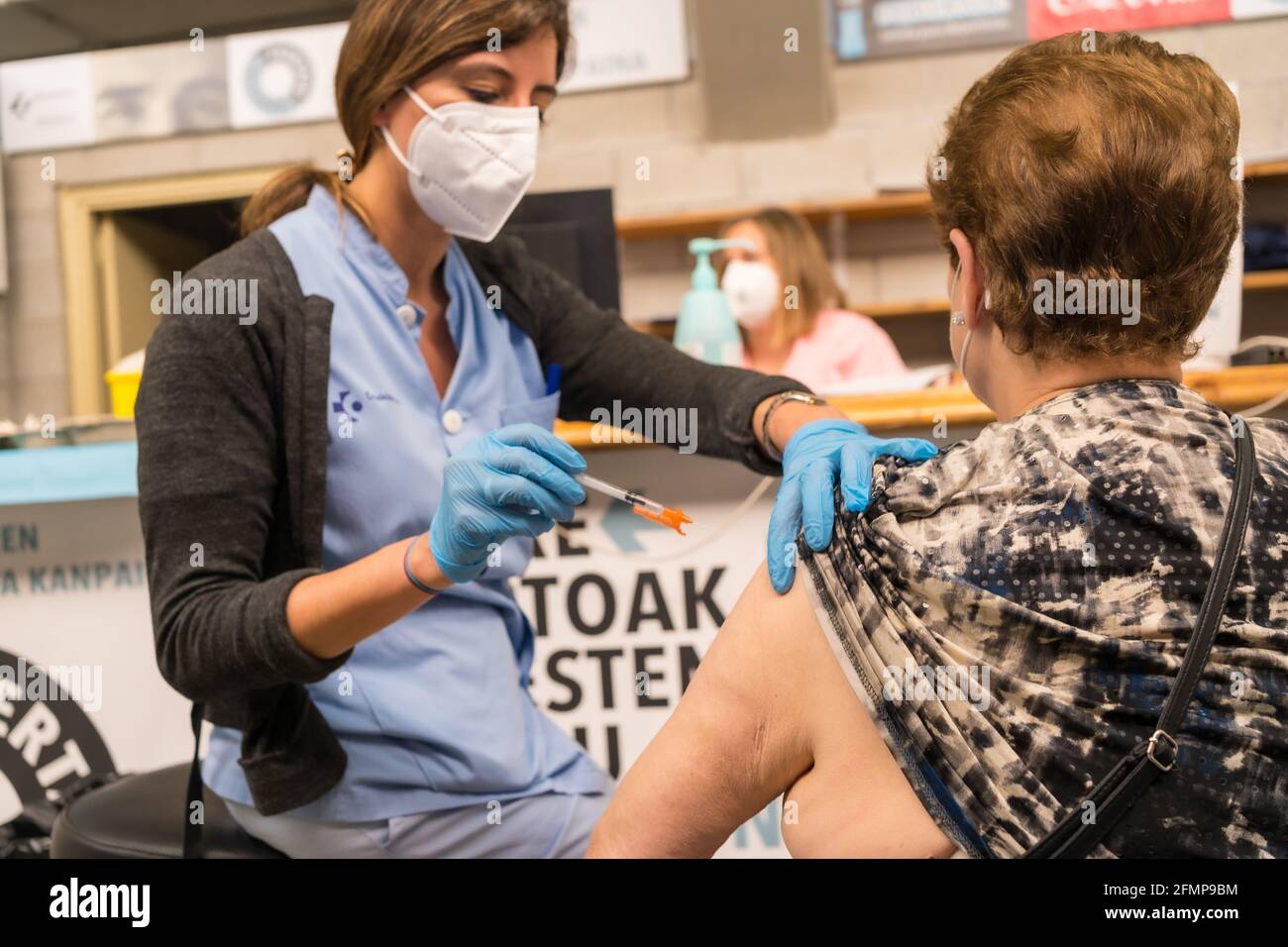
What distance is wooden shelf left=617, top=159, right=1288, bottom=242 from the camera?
4426 millimetres

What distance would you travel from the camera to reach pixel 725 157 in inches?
184

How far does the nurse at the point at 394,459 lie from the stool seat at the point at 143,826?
0.10 ft

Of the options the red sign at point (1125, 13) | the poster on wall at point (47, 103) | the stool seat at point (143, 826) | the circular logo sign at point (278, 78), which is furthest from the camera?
the poster on wall at point (47, 103)

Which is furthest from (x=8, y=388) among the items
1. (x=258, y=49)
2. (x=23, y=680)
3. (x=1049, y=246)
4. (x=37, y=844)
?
(x=1049, y=246)

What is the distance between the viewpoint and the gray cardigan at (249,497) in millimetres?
1000

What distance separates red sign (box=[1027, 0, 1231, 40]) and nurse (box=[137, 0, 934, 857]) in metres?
3.68

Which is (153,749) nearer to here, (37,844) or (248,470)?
(37,844)

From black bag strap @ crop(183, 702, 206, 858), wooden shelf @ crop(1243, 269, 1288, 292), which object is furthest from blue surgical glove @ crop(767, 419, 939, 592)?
wooden shelf @ crop(1243, 269, 1288, 292)

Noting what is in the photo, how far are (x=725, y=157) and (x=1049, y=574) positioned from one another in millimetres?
4155

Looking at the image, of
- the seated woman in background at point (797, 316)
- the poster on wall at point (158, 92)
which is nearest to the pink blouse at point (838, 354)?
the seated woman in background at point (797, 316)
